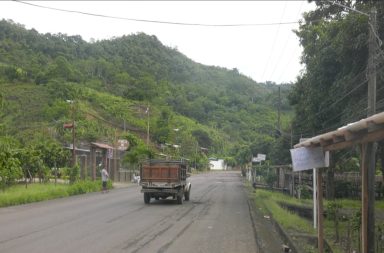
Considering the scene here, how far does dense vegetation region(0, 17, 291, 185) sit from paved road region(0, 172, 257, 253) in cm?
984

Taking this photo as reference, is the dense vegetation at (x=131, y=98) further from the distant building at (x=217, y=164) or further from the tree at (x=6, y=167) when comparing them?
the distant building at (x=217, y=164)

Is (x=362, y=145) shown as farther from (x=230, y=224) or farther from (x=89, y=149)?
(x=89, y=149)

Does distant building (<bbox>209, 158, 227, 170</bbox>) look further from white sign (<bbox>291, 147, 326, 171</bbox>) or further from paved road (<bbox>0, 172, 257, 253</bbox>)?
white sign (<bbox>291, 147, 326, 171</bbox>)

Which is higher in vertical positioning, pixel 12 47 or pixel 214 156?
pixel 12 47

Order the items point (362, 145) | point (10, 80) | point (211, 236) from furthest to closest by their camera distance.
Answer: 1. point (10, 80)
2. point (211, 236)
3. point (362, 145)

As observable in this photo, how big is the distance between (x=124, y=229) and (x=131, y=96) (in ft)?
342

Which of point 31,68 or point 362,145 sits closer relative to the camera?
point 362,145

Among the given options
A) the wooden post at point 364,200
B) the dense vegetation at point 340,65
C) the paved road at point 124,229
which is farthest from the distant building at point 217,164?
the wooden post at point 364,200

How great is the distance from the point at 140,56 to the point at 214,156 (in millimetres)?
35610

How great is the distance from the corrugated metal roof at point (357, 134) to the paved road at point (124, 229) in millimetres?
3844

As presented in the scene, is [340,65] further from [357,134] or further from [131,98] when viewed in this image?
[131,98]

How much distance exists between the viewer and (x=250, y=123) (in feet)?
420

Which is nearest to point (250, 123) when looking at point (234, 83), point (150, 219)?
point (234, 83)

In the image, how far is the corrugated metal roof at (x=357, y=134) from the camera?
700cm
